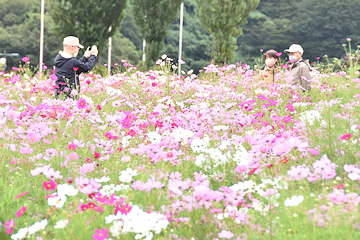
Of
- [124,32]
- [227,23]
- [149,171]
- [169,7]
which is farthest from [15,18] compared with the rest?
[149,171]

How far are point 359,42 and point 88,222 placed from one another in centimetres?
3099

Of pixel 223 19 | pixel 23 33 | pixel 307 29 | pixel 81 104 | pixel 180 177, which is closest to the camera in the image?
pixel 180 177

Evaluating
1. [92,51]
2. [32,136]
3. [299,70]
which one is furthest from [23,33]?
[32,136]

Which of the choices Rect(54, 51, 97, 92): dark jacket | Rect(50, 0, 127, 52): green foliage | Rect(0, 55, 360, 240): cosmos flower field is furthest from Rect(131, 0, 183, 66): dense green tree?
Rect(0, 55, 360, 240): cosmos flower field

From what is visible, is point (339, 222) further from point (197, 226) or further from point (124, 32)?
point (124, 32)

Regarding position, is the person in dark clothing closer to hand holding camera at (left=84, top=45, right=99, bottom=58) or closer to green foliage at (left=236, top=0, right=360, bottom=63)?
hand holding camera at (left=84, top=45, right=99, bottom=58)

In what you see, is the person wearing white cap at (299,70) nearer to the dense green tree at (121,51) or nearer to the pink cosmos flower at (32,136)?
the pink cosmos flower at (32,136)

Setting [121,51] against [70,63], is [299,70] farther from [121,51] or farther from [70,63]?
[121,51]

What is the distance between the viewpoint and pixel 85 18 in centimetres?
1287

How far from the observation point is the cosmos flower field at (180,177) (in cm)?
196

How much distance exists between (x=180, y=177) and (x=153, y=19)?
43.1 feet

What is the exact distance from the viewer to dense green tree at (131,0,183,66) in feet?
48.5

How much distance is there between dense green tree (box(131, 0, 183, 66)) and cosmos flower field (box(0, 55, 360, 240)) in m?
11.0

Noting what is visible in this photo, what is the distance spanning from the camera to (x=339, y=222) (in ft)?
5.88
